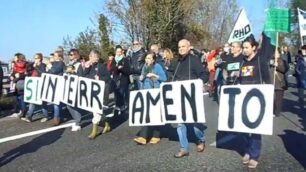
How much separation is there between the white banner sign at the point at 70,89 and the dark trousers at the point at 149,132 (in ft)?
7.10

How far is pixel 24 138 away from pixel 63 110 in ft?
13.6

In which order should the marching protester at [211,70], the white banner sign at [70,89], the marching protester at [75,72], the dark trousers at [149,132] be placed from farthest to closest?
the marching protester at [211,70] → the marching protester at [75,72] → the white banner sign at [70,89] → the dark trousers at [149,132]

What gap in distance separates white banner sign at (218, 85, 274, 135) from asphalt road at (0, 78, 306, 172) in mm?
617

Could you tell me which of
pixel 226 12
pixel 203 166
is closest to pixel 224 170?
pixel 203 166

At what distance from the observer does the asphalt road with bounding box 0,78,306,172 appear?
8180mm

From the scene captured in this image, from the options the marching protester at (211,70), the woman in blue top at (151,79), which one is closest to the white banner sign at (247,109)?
the woman in blue top at (151,79)

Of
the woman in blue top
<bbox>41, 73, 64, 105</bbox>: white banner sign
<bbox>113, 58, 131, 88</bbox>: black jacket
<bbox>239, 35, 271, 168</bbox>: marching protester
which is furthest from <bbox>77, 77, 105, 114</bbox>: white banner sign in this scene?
<bbox>239, 35, 271, 168</bbox>: marching protester

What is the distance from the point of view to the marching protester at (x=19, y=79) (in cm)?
1384

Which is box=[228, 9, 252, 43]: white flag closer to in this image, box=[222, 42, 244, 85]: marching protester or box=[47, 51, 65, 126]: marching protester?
box=[222, 42, 244, 85]: marching protester

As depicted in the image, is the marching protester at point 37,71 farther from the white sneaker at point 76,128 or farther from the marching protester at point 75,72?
the white sneaker at point 76,128

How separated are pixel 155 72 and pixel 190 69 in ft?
4.16

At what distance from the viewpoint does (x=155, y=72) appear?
33.0 feet

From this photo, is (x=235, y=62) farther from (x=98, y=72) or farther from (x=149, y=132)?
(x=98, y=72)

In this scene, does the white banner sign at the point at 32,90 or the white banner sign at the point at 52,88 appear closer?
the white banner sign at the point at 52,88
